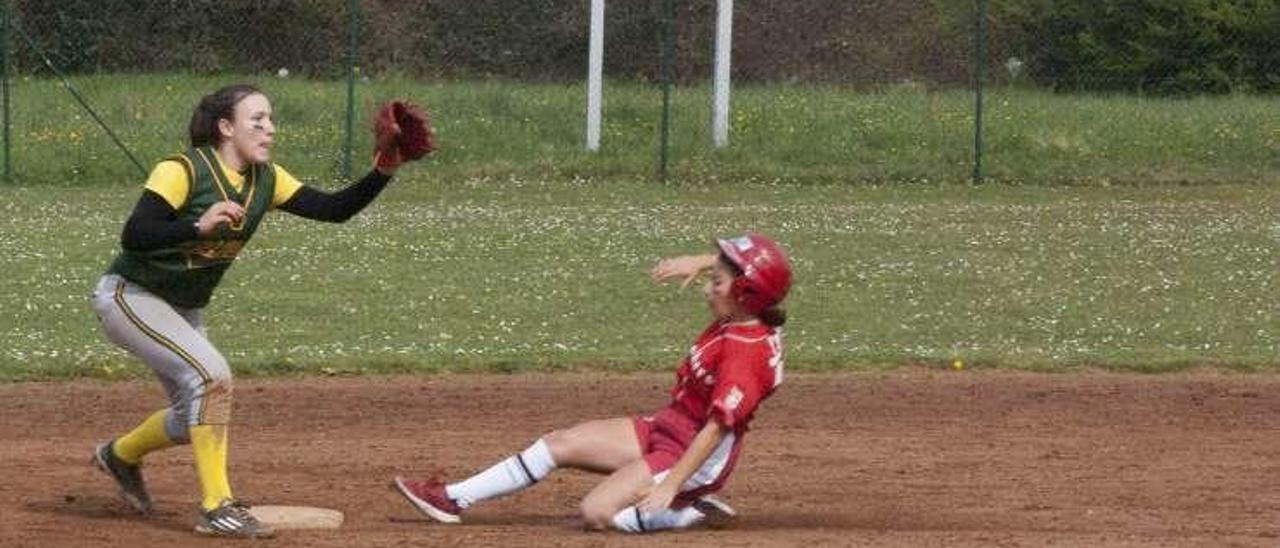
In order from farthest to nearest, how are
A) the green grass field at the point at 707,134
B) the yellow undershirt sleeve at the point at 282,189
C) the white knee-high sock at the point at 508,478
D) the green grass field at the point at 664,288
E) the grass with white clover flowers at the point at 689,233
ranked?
the green grass field at the point at 707,134 → the grass with white clover flowers at the point at 689,233 → the green grass field at the point at 664,288 → the yellow undershirt sleeve at the point at 282,189 → the white knee-high sock at the point at 508,478

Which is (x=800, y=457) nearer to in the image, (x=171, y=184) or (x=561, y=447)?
(x=561, y=447)

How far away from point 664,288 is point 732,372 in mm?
8481

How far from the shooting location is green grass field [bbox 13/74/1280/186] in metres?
23.9

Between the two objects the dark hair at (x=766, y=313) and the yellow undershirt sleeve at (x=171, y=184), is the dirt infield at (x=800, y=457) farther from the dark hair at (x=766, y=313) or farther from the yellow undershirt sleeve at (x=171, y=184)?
the yellow undershirt sleeve at (x=171, y=184)

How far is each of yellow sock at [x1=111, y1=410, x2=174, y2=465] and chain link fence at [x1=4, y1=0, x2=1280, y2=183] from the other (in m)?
14.6

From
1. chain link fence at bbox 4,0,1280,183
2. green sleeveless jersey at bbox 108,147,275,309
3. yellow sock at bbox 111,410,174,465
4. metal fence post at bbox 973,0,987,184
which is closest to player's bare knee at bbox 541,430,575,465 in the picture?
green sleeveless jersey at bbox 108,147,275,309

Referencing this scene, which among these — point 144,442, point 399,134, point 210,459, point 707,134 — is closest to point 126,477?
point 144,442

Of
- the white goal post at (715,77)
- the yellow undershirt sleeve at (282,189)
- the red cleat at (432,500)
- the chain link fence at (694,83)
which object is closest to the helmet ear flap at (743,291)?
the red cleat at (432,500)

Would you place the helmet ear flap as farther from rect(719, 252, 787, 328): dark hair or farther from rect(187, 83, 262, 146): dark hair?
rect(187, 83, 262, 146): dark hair

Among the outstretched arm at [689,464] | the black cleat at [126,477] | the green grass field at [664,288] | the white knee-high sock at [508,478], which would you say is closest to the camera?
the outstretched arm at [689,464]

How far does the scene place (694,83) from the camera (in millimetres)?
27188

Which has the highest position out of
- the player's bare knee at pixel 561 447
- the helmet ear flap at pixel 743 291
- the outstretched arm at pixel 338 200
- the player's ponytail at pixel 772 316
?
the outstretched arm at pixel 338 200

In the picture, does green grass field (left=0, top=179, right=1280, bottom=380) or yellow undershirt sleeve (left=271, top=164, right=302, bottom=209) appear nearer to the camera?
yellow undershirt sleeve (left=271, top=164, right=302, bottom=209)

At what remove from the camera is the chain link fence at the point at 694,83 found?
79.2 ft
